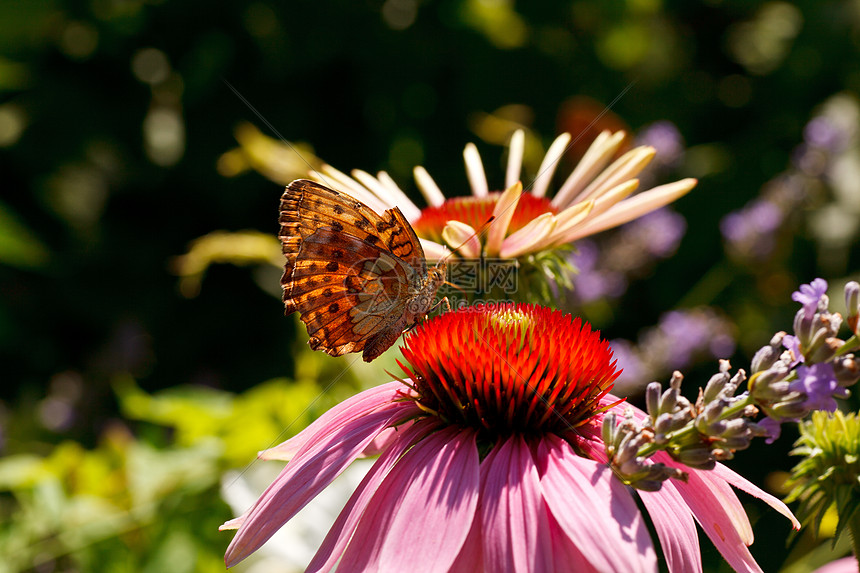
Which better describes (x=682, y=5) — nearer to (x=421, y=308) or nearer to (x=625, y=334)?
(x=625, y=334)

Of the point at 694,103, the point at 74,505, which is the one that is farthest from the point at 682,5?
the point at 74,505

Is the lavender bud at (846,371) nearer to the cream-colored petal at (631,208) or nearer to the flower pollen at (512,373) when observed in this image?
the flower pollen at (512,373)

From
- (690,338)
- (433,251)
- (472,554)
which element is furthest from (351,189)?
(690,338)

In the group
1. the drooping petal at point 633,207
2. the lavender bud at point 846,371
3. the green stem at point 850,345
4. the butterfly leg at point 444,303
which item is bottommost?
the lavender bud at point 846,371

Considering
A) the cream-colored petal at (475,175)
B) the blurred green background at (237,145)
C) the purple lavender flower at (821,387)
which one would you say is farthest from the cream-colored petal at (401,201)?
the blurred green background at (237,145)

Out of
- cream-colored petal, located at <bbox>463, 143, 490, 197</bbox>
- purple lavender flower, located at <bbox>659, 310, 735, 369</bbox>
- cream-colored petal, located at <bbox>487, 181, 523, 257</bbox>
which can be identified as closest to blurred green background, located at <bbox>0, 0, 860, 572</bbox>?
purple lavender flower, located at <bbox>659, 310, 735, 369</bbox>

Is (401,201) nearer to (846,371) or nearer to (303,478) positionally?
(303,478)
